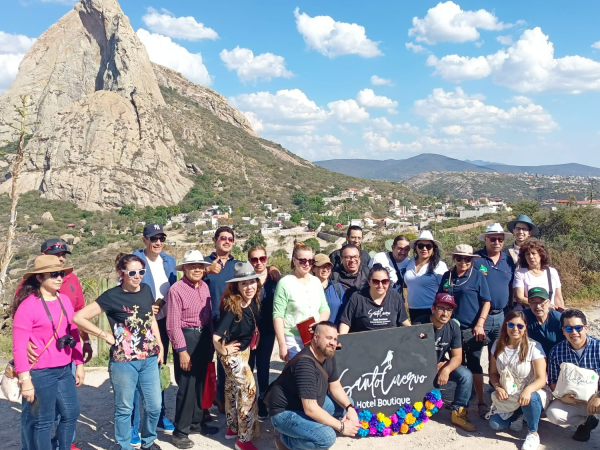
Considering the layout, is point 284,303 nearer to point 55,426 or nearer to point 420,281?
point 420,281

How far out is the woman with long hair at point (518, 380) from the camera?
4078mm

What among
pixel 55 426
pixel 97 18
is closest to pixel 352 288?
pixel 55 426

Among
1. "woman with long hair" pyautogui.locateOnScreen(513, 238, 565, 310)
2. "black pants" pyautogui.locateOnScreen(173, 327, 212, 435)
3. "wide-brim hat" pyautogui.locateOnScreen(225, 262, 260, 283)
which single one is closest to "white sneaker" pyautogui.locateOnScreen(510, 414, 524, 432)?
"woman with long hair" pyautogui.locateOnScreen(513, 238, 565, 310)

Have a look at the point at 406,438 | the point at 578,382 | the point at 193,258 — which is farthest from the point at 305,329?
the point at 578,382

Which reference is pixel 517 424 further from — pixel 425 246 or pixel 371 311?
pixel 425 246

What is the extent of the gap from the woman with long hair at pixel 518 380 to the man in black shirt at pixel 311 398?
4.99 feet

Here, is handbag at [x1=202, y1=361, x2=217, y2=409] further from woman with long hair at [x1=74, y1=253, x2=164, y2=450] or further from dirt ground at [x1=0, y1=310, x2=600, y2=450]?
woman with long hair at [x1=74, y1=253, x2=164, y2=450]

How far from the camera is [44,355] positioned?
11.4 feet

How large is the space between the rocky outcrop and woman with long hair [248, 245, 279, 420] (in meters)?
100

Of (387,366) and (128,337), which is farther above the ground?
(128,337)

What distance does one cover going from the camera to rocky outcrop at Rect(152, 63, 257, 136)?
10119 centimetres

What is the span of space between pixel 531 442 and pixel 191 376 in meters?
3.19

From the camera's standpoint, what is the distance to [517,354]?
165 inches

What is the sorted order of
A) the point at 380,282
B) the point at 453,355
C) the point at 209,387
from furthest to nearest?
the point at 453,355, the point at 209,387, the point at 380,282
